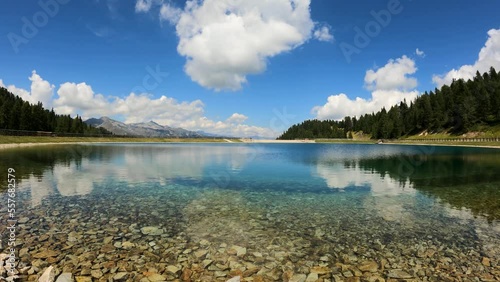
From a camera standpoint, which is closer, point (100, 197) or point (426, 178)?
point (100, 197)

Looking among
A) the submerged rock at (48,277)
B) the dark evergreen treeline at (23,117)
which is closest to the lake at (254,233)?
the submerged rock at (48,277)

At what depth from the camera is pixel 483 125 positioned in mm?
144375

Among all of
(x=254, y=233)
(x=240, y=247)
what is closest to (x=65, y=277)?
(x=240, y=247)

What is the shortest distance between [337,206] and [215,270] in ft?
41.4

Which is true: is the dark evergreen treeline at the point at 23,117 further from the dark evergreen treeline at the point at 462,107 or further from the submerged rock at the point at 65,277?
the dark evergreen treeline at the point at 462,107

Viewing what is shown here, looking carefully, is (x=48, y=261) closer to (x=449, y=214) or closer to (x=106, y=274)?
(x=106, y=274)

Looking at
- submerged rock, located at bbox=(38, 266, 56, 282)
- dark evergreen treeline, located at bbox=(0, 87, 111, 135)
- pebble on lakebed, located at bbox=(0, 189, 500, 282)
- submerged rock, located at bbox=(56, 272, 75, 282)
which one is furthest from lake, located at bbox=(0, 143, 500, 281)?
dark evergreen treeline, located at bbox=(0, 87, 111, 135)

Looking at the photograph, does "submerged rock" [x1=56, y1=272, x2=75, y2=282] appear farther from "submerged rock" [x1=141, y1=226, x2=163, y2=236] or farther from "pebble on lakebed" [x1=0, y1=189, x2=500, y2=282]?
"submerged rock" [x1=141, y1=226, x2=163, y2=236]

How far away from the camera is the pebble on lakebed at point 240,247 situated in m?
10.2

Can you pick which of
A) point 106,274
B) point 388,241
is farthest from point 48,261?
point 388,241

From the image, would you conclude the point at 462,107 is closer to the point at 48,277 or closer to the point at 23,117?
the point at 48,277

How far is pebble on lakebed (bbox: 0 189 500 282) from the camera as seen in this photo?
10172 millimetres

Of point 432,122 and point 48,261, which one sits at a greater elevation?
point 432,122

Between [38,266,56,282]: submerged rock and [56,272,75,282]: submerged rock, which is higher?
[38,266,56,282]: submerged rock
